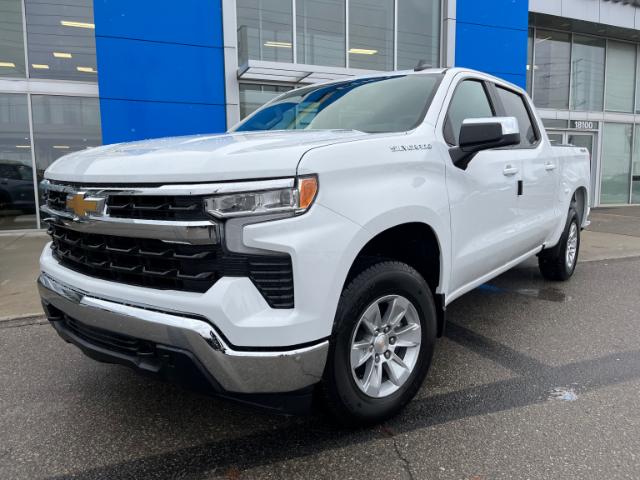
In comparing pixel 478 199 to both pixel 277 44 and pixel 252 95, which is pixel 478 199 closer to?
pixel 252 95

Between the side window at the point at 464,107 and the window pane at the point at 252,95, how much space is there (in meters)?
7.30

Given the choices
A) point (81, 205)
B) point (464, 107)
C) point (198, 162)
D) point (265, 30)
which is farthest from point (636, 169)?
point (81, 205)

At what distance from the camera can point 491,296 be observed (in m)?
5.35

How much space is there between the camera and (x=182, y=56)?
9.71 metres

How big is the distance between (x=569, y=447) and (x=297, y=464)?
51.2 inches

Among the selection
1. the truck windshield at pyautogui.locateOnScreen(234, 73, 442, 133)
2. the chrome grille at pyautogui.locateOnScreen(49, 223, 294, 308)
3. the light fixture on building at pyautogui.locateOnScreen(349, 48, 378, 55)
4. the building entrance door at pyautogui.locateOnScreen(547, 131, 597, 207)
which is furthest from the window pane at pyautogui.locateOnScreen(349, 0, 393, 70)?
the chrome grille at pyautogui.locateOnScreen(49, 223, 294, 308)

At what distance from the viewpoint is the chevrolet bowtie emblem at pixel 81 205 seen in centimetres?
229

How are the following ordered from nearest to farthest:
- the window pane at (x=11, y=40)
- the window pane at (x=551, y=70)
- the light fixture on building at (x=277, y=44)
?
the window pane at (x=11, y=40)
the light fixture on building at (x=277, y=44)
the window pane at (x=551, y=70)

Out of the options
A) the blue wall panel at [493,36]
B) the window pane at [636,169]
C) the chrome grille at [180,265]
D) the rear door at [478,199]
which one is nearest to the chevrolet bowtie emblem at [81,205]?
the chrome grille at [180,265]

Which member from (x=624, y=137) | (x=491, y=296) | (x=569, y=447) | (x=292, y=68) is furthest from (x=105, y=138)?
(x=624, y=137)

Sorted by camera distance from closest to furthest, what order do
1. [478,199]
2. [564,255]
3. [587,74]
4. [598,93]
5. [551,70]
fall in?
[478,199]
[564,255]
[551,70]
[587,74]
[598,93]

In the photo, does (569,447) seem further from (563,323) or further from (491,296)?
(491,296)

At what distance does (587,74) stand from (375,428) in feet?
52.7

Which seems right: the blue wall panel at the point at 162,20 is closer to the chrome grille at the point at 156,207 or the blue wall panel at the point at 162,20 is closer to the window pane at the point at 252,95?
the window pane at the point at 252,95
